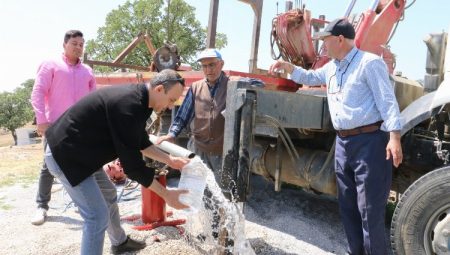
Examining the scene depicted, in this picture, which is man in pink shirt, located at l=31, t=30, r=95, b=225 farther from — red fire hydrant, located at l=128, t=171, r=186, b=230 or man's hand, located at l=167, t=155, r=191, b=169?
man's hand, located at l=167, t=155, r=191, b=169

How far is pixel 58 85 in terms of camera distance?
410cm

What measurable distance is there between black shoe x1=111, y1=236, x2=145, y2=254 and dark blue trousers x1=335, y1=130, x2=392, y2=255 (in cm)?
178

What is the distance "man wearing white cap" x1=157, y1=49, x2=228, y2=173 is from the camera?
139 inches

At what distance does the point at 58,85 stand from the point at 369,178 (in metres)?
3.02

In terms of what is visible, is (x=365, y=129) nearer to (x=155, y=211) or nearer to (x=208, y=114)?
(x=208, y=114)

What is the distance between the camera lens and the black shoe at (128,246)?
3412 mm

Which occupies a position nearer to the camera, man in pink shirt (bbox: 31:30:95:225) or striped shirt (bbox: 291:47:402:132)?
striped shirt (bbox: 291:47:402:132)

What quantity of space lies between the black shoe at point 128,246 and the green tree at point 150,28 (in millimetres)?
27354

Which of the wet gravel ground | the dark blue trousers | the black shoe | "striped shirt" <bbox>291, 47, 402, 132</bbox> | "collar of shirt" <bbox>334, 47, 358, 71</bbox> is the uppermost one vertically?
"collar of shirt" <bbox>334, 47, 358, 71</bbox>

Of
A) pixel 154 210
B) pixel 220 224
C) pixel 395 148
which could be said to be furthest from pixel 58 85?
pixel 395 148

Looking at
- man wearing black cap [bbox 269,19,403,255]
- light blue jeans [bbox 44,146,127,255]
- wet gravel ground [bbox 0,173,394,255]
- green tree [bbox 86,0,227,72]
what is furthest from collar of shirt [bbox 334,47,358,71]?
green tree [bbox 86,0,227,72]

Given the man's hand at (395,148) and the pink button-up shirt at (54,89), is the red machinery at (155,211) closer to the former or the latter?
the pink button-up shirt at (54,89)

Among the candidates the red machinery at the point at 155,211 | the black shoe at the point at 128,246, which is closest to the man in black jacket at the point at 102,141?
the black shoe at the point at 128,246

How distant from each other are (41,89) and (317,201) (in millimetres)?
3448
